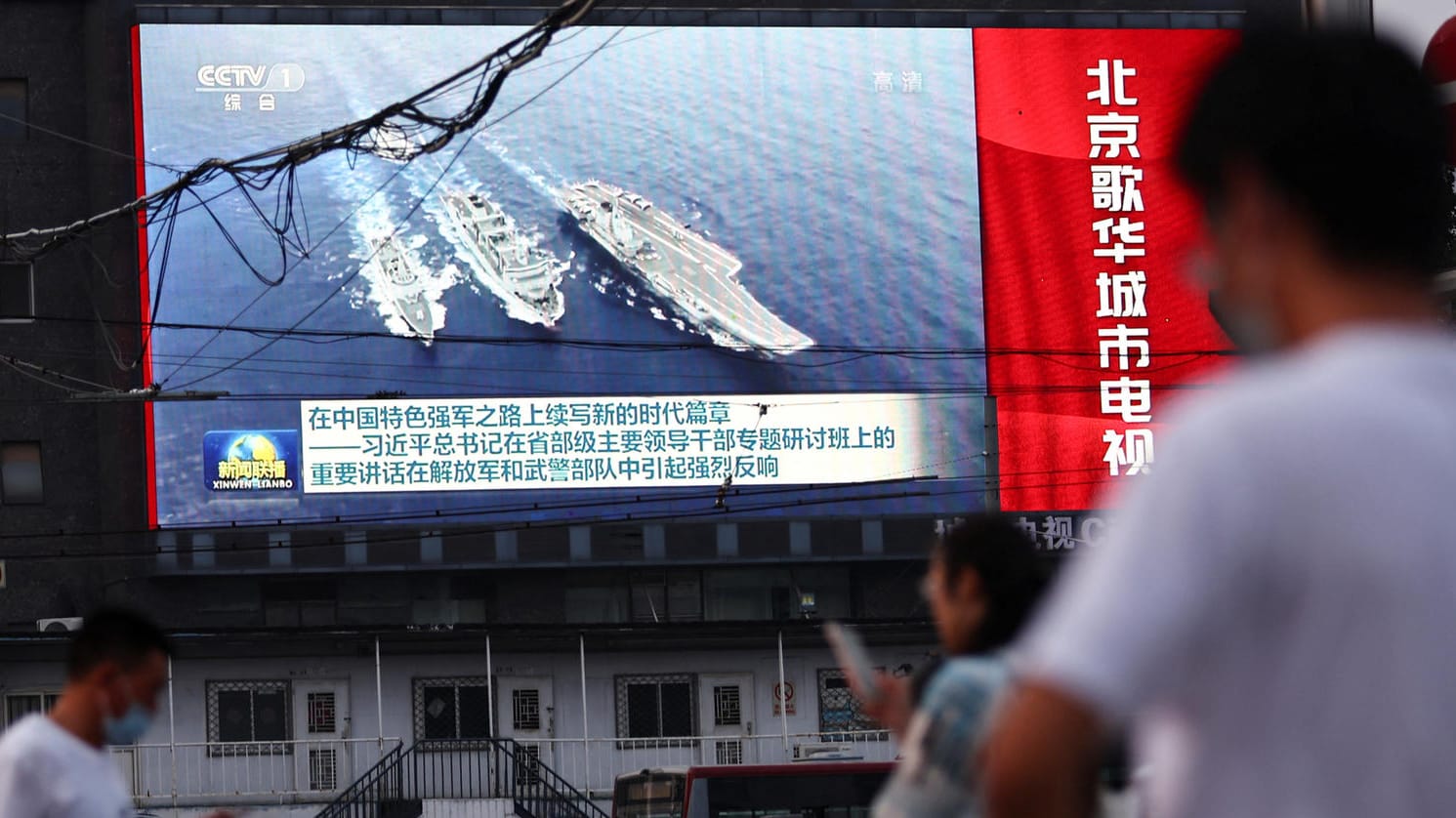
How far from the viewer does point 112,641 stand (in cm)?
521

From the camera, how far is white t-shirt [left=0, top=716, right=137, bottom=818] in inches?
182

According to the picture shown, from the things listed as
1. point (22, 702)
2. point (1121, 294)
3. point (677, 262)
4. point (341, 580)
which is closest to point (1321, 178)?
point (677, 262)

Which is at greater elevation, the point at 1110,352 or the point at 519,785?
the point at 1110,352

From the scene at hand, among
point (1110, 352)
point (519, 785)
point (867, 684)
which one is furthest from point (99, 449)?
point (867, 684)

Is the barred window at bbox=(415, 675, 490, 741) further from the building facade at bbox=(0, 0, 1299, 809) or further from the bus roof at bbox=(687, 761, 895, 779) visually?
the bus roof at bbox=(687, 761, 895, 779)

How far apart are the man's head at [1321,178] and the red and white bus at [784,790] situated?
2481 cm

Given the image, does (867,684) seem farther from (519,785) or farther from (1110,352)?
(1110,352)

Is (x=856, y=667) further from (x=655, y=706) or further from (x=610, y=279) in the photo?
(x=655, y=706)

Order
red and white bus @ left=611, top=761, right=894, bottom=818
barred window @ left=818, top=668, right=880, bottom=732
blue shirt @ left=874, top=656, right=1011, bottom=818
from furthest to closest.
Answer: barred window @ left=818, top=668, right=880, bottom=732
red and white bus @ left=611, top=761, right=894, bottom=818
blue shirt @ left=874, top=656, right=1011, bottom=818

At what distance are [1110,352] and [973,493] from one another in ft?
11.8

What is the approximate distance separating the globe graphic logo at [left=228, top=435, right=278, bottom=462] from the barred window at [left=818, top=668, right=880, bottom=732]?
1072 cm

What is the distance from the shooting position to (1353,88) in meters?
1.85

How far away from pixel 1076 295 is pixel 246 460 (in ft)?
49.9

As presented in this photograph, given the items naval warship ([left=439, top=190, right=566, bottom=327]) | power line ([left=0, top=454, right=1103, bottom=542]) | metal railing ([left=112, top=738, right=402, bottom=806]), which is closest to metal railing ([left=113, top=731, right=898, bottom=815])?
metal railing ([left=112, top=738, right=402, bottom=806])
